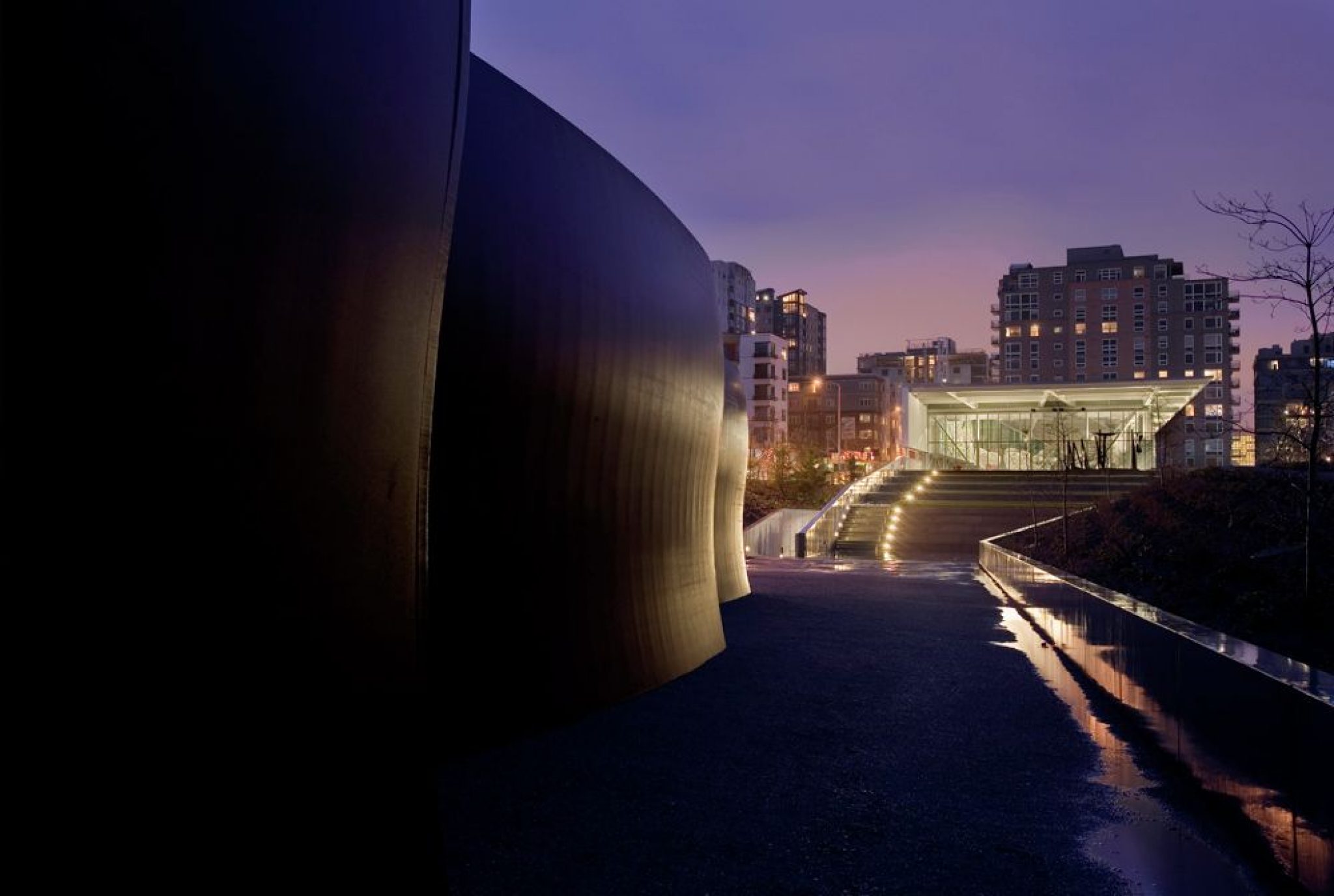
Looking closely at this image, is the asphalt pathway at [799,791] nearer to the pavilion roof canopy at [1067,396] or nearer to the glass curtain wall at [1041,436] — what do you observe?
the pavilion roof canopy at [1067,396]

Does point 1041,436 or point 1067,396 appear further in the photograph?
point 1041,436

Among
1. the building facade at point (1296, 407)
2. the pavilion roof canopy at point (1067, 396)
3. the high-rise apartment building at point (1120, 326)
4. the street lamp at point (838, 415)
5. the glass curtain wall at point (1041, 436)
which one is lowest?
the building facade at point (1296, 407)

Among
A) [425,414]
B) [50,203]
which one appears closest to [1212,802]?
[425,414]

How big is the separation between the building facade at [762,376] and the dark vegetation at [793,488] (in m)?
37.4

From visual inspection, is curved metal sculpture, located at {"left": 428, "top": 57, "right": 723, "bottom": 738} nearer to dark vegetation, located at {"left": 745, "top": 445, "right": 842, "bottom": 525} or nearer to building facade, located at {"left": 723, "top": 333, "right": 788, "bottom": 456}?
dark vegetation, located at {"left": 745, "top": 445, "right": 842, "bottom": 525}

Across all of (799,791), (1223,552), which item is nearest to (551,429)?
(799,791)

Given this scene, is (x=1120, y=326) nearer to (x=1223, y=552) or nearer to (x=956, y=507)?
(x=956, y=507)

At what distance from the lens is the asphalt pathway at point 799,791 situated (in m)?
4.57

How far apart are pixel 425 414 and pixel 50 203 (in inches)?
73.2

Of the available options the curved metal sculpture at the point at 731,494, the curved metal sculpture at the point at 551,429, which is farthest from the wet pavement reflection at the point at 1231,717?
the curved metal sculpture at the point at 731,494

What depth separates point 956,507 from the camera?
34.4 m

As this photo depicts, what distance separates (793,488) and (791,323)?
362 feet

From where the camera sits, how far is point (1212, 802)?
5562mm

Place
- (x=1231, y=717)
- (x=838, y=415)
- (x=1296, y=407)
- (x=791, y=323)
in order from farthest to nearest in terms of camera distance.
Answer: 1. (x=791, y=323)
2. (x=838, y=415)
3. (x=1296, y=407)
4. (x=1231, y=717)
